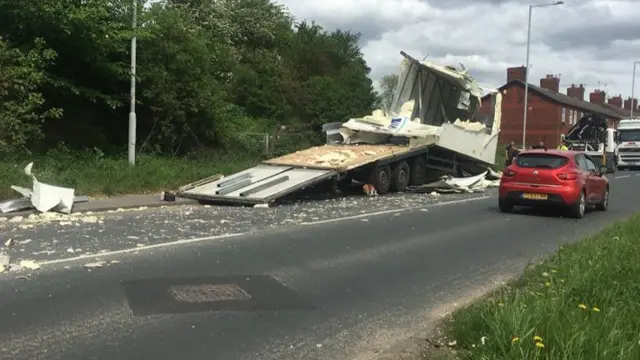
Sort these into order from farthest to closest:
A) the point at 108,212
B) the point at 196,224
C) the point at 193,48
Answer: the point at 193,48 → the point at 108,212 → the point at 196,224

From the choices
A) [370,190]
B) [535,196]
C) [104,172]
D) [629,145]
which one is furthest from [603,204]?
[629,145]

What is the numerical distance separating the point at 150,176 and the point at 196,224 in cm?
552

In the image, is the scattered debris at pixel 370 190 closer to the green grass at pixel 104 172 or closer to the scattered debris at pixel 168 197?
the green grass at pixel 104 172

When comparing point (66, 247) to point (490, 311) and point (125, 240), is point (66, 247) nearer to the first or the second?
point (125, 240)

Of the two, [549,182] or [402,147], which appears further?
[402,147]

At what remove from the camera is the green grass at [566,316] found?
154 inches

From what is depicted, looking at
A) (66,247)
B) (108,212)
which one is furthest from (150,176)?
(66,247)

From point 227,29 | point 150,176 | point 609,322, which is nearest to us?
point 609,322

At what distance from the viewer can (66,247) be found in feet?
29.0

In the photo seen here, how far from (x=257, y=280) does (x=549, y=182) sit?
8.69 meters

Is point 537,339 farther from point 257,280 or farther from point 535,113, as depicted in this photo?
point 535,113

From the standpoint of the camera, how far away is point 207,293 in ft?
21.2

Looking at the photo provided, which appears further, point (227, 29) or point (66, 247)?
point (227, 29)

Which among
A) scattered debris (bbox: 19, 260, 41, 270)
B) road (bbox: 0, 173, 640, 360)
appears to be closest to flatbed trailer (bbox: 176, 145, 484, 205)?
road (bbox: 0, 173, 640, 360)
